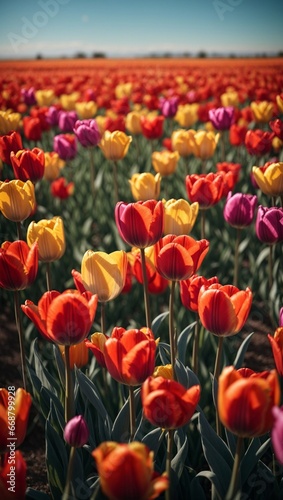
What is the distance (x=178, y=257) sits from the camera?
4.00ft

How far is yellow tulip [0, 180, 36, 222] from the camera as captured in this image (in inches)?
62.1

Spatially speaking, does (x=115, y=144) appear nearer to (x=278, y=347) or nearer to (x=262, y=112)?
(x=262, y=112)

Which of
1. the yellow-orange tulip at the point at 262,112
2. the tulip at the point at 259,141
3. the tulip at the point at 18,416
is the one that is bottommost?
the tulip at the point at 18,416

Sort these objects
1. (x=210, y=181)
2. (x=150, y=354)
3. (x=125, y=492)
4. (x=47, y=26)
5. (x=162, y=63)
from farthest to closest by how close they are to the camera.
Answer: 1. (x=162, y=63)
2. (x=47, y=26)
3. (x=210, y=181)
4. (x=150, y=354)
5. (x=125, y=492)

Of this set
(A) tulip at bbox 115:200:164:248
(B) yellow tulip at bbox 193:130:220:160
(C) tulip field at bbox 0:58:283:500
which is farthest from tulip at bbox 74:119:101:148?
(A) tulip at bbox 115:200:164:248

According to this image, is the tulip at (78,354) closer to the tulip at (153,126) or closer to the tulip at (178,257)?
the tulip at (178,257)

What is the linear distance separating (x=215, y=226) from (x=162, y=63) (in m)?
11.3

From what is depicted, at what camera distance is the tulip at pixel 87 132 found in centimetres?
261

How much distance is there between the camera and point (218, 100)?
580 centimetres

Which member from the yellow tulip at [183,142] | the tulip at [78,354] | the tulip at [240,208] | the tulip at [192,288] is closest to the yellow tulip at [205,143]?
the yellow tulip at [183,142]

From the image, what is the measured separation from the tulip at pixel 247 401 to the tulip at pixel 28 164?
4.50 feet

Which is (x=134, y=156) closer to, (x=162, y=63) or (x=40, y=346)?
(x=40, y=346)

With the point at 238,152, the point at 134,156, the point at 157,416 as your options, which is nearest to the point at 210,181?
the point at 157,416

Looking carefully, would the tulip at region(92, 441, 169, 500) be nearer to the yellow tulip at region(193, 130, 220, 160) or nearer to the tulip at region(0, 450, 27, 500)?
the tulip at region(0, 450, 27, 500)
